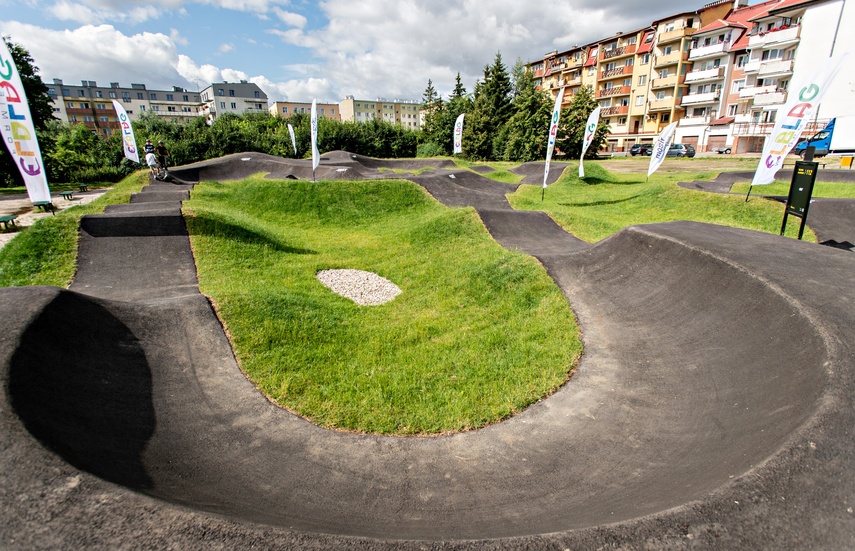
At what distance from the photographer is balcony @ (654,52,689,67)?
56.4 metres

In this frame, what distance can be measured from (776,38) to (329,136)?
52.0 m

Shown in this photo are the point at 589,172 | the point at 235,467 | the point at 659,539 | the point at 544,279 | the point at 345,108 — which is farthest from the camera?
the point at 345,108

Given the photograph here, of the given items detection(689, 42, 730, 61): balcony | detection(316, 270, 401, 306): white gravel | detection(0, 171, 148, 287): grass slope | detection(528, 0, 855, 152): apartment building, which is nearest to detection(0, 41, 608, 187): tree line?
detection(528, 0, 855, 152): apartment building

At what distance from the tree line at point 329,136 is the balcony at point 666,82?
19913 millimetres

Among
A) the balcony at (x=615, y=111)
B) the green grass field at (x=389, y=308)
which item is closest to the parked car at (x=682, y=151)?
the balcony at (x=615, y=111)

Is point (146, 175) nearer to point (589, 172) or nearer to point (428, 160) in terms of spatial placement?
point (428, 160)

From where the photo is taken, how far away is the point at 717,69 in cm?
5372

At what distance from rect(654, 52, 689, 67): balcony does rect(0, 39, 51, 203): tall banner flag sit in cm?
6930

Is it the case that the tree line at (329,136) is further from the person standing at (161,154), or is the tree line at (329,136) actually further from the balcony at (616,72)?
the balcony at (616,72)

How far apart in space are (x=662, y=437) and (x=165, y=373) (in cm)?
705

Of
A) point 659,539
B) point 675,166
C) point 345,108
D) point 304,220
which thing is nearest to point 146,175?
point 304,220

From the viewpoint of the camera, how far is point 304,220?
18688 millimetres

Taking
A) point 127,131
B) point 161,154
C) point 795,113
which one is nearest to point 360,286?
point 795,113

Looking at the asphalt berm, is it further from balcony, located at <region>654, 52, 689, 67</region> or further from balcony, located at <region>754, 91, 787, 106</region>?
balcony, located at <region>654, 52, 689, 67</region>
